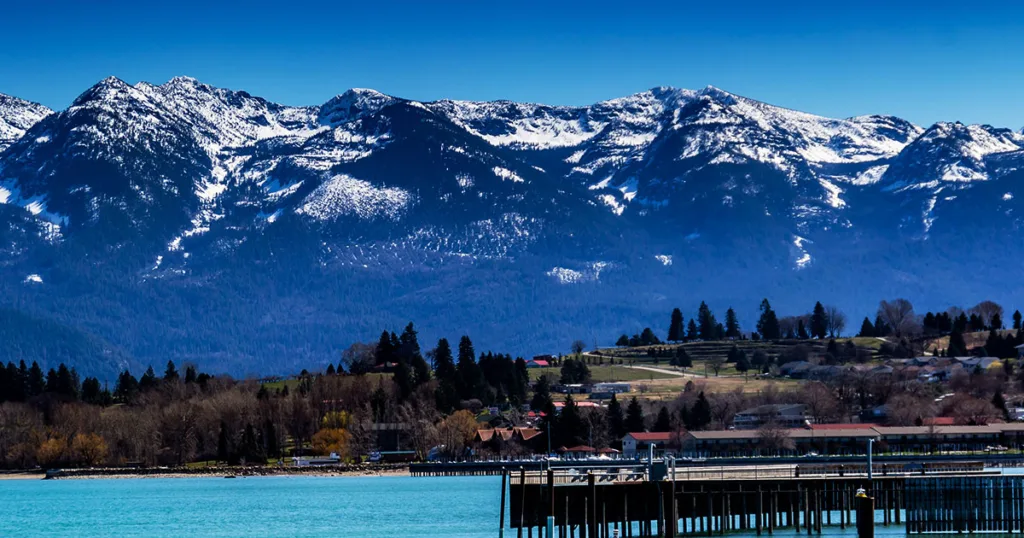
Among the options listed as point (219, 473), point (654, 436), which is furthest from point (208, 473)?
point (654, 436)

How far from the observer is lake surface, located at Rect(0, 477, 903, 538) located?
105m

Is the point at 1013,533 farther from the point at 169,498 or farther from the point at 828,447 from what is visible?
the point at 828,447

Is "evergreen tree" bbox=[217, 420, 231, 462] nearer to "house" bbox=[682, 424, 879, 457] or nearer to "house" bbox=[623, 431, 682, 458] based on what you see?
"house" bbox=[623, 431, 682, 458]

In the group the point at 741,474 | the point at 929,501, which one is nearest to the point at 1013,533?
the point at 929,501

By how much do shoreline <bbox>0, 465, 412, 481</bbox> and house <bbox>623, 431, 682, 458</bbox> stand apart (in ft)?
72.2

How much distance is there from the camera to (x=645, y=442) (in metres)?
188

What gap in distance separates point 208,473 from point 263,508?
202 feet

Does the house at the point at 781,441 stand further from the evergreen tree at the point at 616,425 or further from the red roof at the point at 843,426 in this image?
the evergreen tree at the point at 616,425

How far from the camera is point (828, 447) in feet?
592

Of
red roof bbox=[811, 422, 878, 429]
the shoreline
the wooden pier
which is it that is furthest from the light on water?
red roof bbox=[811, 422, 878, 429]

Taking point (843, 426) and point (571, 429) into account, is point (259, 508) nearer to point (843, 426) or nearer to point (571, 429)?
point (571, 429)

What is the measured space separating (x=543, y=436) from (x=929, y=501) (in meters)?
111

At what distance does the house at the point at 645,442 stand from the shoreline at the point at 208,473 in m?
22.0

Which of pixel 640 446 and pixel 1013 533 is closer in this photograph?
pixel 1013 533
